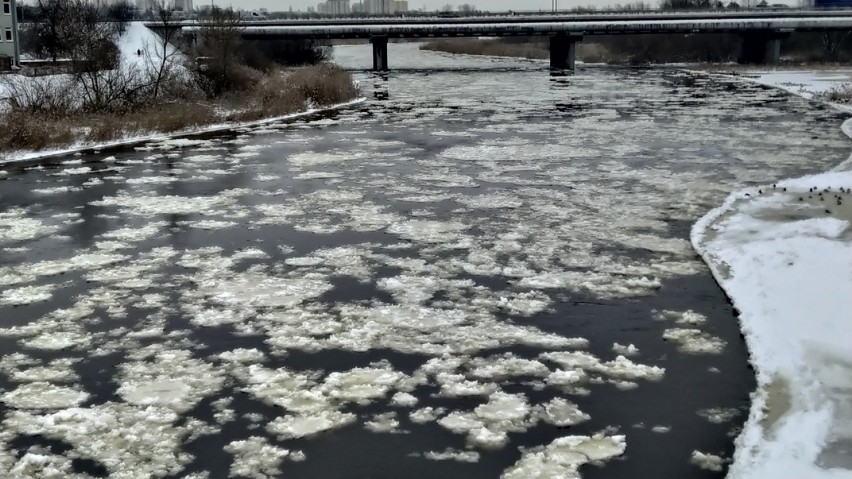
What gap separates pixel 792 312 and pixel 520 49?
12494cm

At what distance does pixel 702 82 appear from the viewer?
5619 cm

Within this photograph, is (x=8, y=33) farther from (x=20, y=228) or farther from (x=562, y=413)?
(x=562, y=413)

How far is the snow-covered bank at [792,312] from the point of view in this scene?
6078 mm

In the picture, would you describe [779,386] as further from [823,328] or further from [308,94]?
[308,94]

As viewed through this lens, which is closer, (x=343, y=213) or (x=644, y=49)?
(x=343, y=213)

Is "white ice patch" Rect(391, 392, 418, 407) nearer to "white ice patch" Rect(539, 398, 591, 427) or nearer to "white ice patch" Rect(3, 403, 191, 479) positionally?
"white ice patch" Rect(539, 398, 591, 427)

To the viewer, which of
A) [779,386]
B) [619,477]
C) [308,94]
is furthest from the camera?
[308,94]

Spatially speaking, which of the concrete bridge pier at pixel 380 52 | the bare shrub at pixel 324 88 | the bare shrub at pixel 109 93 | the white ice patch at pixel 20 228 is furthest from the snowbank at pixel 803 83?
the white ice patch at pixel 20 228

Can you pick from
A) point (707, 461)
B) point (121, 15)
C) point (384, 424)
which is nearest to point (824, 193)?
point (707, 461)

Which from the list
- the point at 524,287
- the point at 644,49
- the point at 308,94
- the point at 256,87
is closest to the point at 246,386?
the point at 524,287

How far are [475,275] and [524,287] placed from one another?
0.79 metres

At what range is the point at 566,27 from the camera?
81125 mm

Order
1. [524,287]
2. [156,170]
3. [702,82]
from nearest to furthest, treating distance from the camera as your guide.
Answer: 1. [524,287]
2. [156,170]
3. [702,82]

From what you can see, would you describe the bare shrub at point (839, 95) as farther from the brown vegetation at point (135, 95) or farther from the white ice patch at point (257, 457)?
the white ice patch at point (257, 457)
